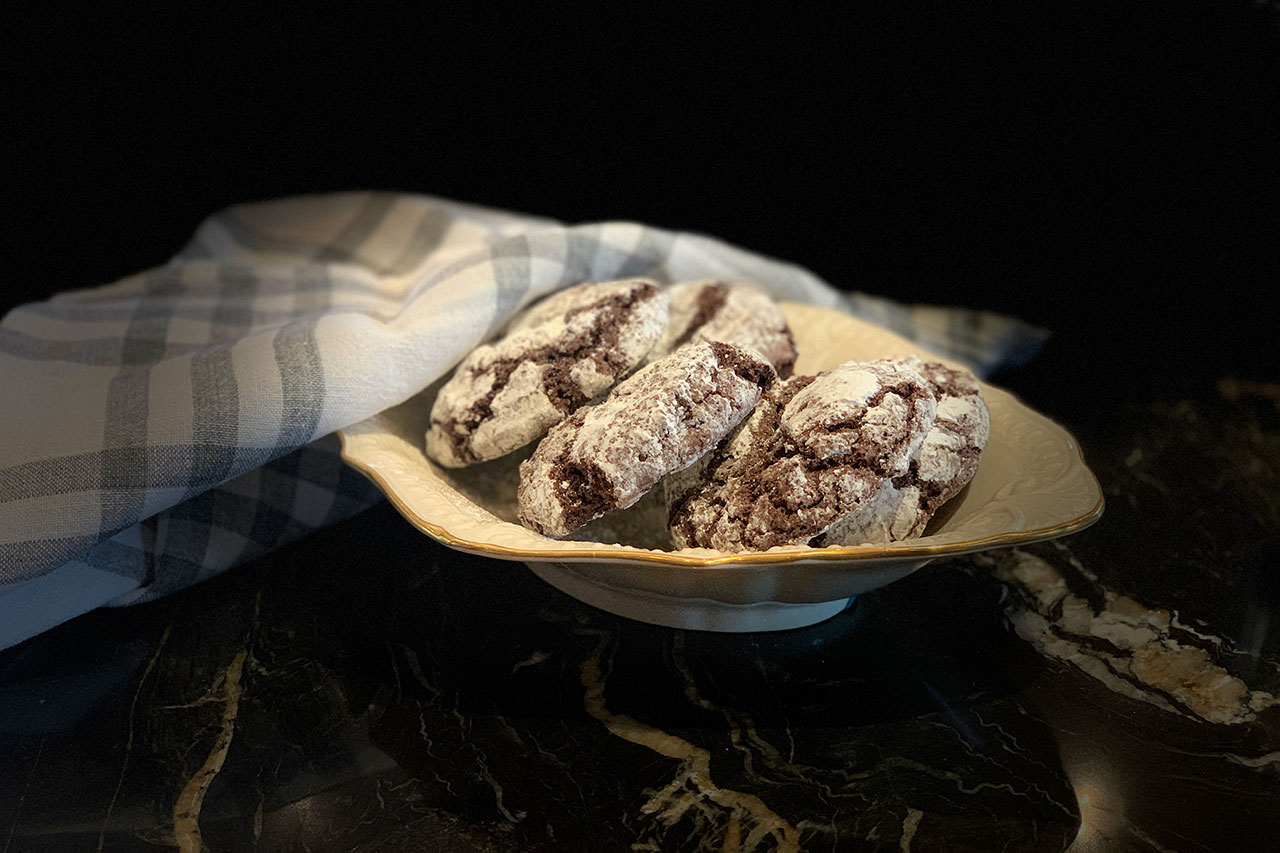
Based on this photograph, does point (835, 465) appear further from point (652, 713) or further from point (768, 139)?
point (768, 139)

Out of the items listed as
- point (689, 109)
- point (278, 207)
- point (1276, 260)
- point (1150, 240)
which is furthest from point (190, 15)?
point (1276, 260)

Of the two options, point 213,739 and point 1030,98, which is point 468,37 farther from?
point 213,739

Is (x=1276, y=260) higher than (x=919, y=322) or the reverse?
higher

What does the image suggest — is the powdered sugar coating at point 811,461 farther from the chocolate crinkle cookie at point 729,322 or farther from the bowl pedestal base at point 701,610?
the chocolate crinkle cookie at point 729,322

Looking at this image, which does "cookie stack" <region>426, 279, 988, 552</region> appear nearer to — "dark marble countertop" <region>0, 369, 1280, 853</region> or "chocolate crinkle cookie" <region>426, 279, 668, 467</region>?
"chocolate crinkle cookie" <region>426, 279, 668, 467</region>

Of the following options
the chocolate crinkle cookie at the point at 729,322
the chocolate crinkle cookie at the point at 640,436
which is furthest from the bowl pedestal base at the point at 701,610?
the chocolate crinkle cookie at the point at 729,322
